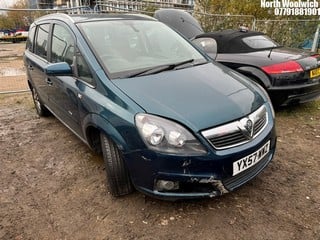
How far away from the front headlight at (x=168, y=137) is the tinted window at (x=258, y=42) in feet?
11.0

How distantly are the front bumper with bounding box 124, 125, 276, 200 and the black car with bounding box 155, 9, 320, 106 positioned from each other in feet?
7.24

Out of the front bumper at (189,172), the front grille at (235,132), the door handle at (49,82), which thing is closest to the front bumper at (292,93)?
the front grille at (235,132)

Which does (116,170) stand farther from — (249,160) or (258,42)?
(258,42)

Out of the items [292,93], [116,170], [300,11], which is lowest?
[116,170]

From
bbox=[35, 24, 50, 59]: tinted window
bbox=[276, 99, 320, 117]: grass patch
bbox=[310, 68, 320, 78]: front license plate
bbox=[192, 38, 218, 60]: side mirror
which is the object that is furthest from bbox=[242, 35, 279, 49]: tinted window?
bbox=[35, 24, 50, 59]: tinted window

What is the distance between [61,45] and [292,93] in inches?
130

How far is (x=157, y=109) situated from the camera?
2297 mm

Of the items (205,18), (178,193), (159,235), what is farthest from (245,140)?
(205,18)

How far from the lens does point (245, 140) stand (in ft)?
7.72

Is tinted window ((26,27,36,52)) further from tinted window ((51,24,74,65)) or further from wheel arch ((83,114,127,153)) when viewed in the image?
wheel arch ((83,114,127,153))

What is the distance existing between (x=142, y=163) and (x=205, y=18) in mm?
10974

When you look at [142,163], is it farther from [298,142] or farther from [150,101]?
[298,142]

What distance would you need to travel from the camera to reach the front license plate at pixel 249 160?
2.31m

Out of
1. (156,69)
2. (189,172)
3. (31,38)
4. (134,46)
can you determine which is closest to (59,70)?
(134,46)
